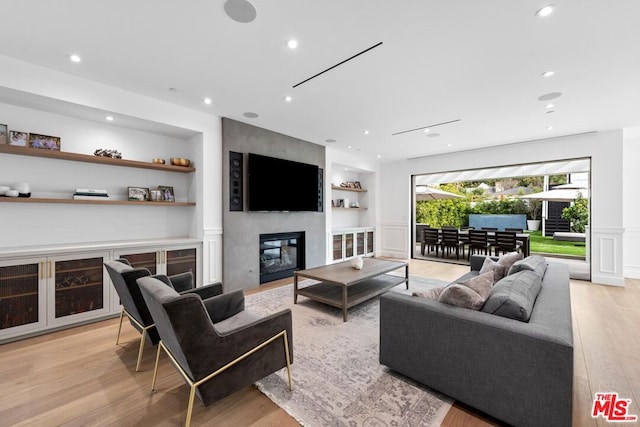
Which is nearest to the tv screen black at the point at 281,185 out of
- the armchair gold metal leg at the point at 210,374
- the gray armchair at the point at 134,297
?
the gray armchair at the point at 134,297

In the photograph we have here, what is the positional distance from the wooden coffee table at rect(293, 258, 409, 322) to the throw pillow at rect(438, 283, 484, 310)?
1431mm

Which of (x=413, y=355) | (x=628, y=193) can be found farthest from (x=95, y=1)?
(x=628, y=193)

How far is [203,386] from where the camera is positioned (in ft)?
4.96

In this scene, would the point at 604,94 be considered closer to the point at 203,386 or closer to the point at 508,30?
the point at 508,30

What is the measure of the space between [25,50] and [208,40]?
182 cm

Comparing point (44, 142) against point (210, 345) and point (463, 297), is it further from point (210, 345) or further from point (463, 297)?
point (463, 297)

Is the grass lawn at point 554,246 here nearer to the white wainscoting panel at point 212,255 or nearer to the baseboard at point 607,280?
the baseboard at point 607,280

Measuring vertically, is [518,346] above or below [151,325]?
above

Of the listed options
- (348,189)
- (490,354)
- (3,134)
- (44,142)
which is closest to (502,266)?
(490,354)

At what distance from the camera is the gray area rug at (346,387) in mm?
1691

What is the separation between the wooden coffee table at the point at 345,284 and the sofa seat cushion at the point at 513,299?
5.29ft

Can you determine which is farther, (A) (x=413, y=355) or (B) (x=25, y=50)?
(B) (x=25, y=50)

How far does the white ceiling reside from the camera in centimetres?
199

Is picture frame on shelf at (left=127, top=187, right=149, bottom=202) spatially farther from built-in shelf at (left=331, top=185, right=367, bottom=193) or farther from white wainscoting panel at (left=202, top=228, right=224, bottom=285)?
built-in shelf at (left=331, top=185, right=367, bottom=193)
